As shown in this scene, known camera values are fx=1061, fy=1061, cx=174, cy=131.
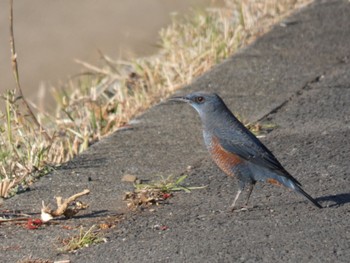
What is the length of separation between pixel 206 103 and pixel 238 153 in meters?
0.45

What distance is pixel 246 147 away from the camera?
6.57 m

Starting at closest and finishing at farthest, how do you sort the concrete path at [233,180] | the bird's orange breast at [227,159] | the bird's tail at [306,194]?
the concrete path at [233,180]
the bird's tail at [306,194]
the bird's orange breast at [227,159]

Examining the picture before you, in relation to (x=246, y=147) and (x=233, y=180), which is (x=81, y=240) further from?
(x=233, y=180)

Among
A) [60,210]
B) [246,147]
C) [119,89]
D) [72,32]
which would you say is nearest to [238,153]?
[246,147]

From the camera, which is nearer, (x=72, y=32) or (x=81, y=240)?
(x=81, y=240)

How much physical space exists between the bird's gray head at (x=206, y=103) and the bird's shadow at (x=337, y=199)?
859mm

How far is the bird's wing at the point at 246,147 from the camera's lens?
21.2 ft

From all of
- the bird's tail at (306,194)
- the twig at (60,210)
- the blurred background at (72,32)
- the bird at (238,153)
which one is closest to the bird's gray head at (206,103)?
the bird at (238,153)

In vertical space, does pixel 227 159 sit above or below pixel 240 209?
above

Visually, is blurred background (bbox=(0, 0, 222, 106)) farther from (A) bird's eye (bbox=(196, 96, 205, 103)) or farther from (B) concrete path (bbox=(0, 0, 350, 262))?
(A) bird's eye (bbox=(196, 96, 205, 103))

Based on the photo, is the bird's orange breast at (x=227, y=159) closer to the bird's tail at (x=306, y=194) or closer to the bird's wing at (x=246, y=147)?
the bird's wing at (x=246, y=147)

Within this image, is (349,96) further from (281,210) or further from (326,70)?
(281,210)

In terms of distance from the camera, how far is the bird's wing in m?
6.46

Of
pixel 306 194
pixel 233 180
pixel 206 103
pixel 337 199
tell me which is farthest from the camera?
pixel 233 180
